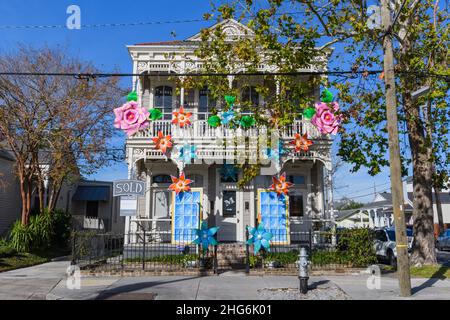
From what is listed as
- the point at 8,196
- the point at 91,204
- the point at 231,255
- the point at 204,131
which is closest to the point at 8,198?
the point at 8,196

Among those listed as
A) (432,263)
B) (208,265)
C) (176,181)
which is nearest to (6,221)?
(176,181)

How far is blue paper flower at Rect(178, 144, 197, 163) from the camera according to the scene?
15.7 metres

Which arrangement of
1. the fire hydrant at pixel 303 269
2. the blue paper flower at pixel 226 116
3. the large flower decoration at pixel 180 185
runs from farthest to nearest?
the large flower decoration at pixel 180 185
the blue paper flower at pixel 226 116
the fire hydrant at pixel 303 269

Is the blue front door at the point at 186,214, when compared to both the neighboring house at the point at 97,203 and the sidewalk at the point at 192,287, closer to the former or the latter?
the sidewalk at the point at 192,287

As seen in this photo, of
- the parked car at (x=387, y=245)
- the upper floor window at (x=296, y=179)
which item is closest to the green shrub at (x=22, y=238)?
the upper floor window at (x=296, y=179)

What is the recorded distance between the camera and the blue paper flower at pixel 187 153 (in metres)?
15.7

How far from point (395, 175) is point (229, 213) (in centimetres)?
873

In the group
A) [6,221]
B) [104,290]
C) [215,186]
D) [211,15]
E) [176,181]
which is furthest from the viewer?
[6,221]

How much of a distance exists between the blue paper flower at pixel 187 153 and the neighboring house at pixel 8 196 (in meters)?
11.3
